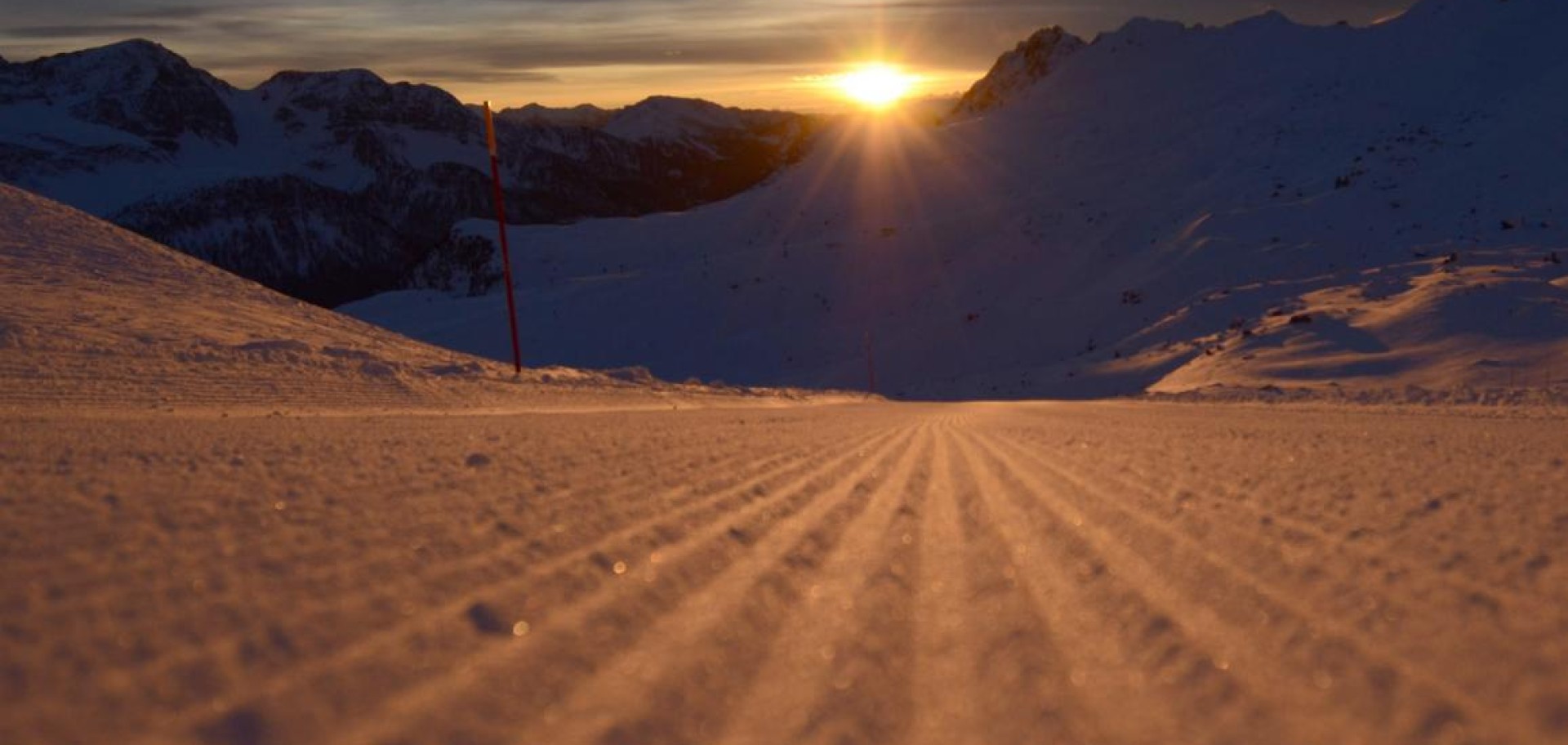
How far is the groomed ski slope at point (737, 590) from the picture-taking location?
3432mm

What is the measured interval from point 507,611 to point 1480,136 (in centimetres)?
4824

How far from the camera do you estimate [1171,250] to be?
38.5 m

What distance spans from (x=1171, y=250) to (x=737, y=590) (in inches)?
1451

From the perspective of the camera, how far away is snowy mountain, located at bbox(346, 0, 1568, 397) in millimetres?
22469

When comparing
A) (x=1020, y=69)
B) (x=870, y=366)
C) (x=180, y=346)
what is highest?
(x=1020, y=69)

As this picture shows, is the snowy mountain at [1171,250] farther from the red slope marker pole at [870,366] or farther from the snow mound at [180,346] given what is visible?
the snow mound at [180,346]

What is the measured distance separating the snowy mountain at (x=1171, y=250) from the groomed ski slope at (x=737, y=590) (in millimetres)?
12306

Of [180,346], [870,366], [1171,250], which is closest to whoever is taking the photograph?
[180,346]

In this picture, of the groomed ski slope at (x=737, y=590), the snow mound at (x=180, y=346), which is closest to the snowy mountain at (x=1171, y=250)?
the groomed ski slope at (x=737, y=590)

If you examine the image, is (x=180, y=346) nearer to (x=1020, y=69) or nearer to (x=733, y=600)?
(x=733, y=600)

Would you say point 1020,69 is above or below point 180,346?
above

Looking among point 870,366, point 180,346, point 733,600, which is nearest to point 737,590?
point 733,600

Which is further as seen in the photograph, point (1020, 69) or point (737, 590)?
point (1020, 69)

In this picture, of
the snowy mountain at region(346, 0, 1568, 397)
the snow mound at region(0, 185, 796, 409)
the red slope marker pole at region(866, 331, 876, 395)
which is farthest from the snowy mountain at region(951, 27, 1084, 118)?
A: the snow mound at region(0, 185, 796, 409)
